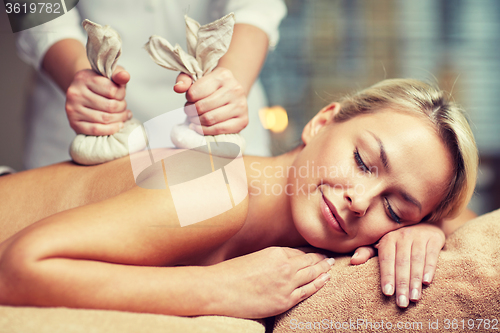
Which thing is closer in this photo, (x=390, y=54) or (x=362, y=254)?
(x=362, y=254)

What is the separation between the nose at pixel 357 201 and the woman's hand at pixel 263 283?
0.14 m

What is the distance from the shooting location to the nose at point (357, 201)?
2.01 feet

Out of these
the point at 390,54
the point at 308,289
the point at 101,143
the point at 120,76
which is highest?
the point at 120,76

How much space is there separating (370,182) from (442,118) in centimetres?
23

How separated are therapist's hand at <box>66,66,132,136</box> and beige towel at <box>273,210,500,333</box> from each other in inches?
19.8

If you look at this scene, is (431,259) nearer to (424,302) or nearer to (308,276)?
(424,302)

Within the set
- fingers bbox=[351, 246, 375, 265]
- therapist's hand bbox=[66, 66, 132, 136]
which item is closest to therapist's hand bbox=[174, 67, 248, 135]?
therapist's hand bbox=[66, 66, 132, 136]

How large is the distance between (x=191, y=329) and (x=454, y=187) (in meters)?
0.61

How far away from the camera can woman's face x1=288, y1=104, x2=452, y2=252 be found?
638 millimetres

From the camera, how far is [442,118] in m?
0.71

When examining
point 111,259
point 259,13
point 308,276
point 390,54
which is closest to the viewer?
point 111,259

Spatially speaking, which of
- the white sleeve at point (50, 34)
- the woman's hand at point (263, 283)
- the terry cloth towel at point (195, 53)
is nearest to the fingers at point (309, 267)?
the woman's hand at point (263, 283)

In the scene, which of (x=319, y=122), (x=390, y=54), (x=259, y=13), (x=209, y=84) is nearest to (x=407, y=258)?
(x=319, y=122)

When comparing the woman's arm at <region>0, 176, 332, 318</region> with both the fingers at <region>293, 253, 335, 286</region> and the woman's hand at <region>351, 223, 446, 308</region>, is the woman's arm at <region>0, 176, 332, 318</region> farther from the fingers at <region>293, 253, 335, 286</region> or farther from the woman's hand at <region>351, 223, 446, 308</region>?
the woman's hand at <region>351, 223, 446, 308</region>
